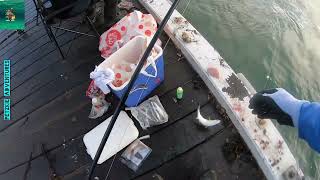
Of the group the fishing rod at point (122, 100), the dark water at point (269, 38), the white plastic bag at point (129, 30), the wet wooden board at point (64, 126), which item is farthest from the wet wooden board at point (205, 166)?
the dark water at point (269, 38)

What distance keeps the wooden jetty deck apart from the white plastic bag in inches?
13.8

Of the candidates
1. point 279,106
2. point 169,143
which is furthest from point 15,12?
point 279,106

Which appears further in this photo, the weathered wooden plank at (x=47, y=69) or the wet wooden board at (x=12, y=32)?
the wet wooden board at (x=12, y=32)

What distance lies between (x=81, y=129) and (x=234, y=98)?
1637mm

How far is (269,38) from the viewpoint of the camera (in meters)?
5.80

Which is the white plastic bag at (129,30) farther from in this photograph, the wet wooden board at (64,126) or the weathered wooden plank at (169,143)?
the weathered wooden plank at (169,143)

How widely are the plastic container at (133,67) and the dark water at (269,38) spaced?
2375mm

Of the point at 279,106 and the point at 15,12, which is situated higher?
the point at 15,12

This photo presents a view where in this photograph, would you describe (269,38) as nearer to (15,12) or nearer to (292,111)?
(292,111)

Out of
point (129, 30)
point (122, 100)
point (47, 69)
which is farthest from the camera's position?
point (47, 69)

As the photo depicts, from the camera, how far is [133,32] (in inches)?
140

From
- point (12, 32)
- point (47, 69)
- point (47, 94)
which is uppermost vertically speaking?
point (12, 32)

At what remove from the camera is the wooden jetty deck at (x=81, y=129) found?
120 inches

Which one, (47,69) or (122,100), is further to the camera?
(47,69)
